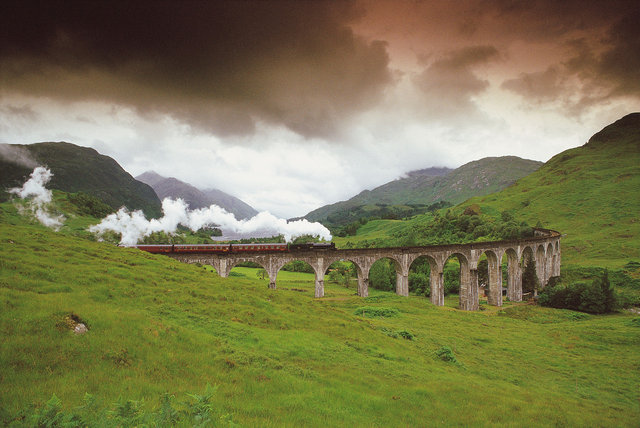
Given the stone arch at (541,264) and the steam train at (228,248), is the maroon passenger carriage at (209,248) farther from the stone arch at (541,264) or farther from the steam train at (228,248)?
the stone arch at (541,264)

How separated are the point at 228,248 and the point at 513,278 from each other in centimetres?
5750

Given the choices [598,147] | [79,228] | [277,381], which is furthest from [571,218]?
[79,228]

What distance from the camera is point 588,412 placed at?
14.5 m

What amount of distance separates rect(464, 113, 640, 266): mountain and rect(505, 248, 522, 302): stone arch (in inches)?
1022

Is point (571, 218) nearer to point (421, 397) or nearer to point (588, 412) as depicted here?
point (588, 412)

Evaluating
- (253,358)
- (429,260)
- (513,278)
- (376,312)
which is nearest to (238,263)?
(376,312)

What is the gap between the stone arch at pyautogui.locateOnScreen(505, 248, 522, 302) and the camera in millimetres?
59750

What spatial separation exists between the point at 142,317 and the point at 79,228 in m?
126

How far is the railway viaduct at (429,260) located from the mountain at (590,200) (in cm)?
→ 2715

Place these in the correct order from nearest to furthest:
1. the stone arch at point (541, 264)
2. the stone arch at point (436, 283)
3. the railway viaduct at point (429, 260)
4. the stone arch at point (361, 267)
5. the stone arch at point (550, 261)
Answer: the railway viaduct at point (429, 260) < the stone arch at point (361, 267) < the stone arch at point (436, 283) < the stone arch at point (541, 264) < the stone arch at point (550, 261)

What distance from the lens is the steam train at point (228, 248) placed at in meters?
37.8

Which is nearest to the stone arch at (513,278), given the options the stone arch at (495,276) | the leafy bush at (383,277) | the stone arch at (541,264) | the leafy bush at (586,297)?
the leafy bush at (586,297)

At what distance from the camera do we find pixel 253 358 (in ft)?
40.7

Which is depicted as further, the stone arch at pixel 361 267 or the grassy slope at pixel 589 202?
the grassy slope at pixel 589 202
